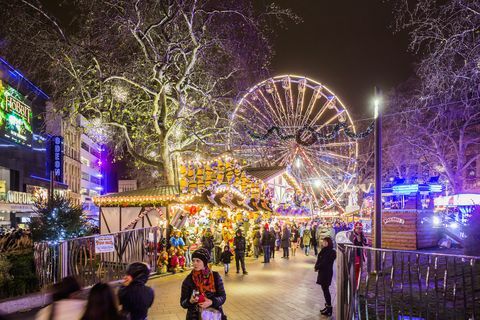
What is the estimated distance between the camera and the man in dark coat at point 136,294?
16.5 feet

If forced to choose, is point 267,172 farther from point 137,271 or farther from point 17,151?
point 17,151

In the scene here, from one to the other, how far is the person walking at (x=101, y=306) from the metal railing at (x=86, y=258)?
9069 mm

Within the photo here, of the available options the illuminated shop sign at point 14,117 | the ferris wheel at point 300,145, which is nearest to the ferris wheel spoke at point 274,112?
the ferris wheel at point 300,145

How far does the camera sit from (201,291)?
17.2 feet

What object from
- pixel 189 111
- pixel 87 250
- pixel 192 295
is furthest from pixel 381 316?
pixel 189 111

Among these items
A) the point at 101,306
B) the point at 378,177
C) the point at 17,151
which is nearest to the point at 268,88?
the point at 378,177

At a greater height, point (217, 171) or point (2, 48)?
point (2, 48)

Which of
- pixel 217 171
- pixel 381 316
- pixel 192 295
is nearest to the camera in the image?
pixel 192 295

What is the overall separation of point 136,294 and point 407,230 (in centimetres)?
1669

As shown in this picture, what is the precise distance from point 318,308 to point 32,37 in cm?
1443

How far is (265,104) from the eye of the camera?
25.8m

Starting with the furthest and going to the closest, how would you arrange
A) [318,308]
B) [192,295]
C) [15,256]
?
[15,256], [318,308], [192,295]

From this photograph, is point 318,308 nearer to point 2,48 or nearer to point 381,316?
point 381,316

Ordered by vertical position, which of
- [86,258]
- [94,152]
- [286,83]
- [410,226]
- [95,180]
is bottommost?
[86,258]
